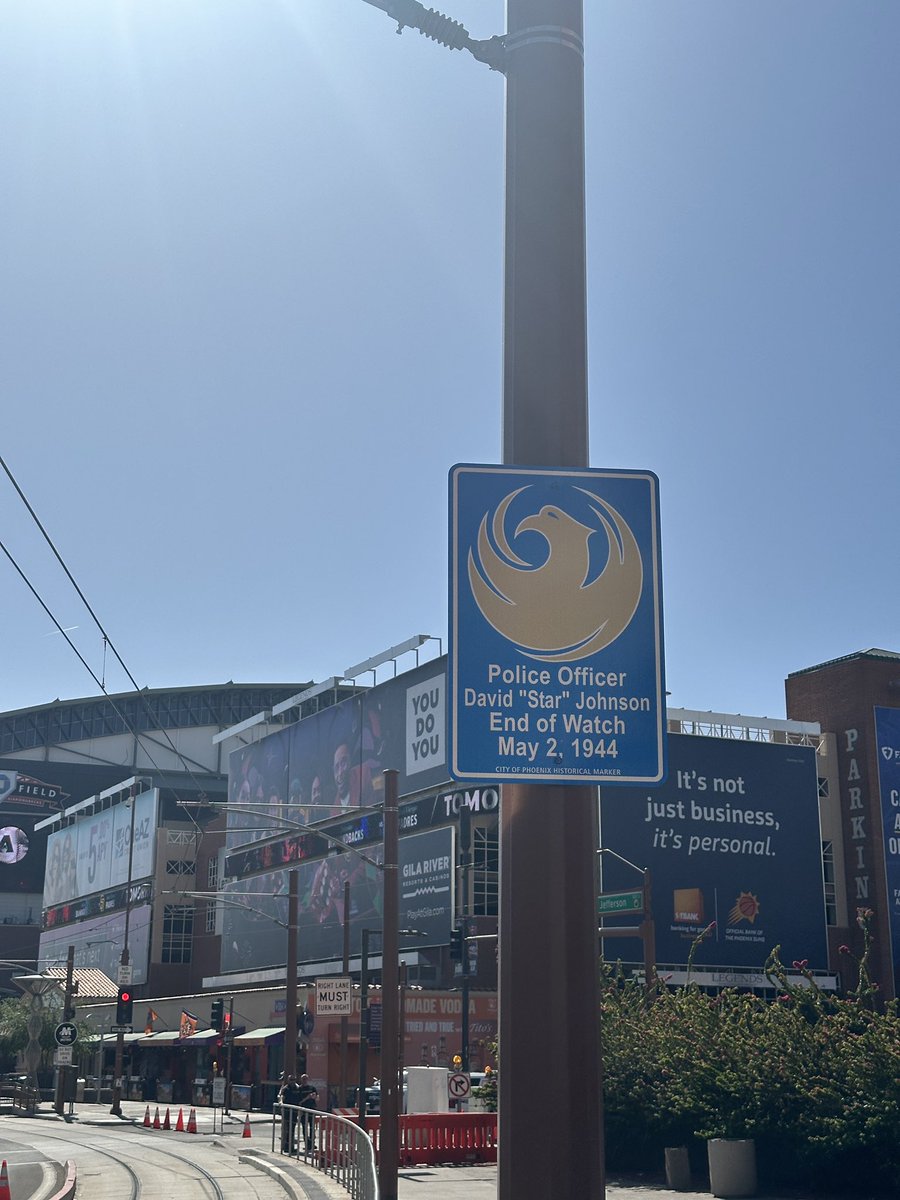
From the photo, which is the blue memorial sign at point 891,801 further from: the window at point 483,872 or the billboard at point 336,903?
the billboard at point 336,903

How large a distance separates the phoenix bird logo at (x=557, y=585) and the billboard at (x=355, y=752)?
56124mm

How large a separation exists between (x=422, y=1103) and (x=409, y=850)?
31380 millimetres

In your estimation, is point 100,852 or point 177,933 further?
point 100,852

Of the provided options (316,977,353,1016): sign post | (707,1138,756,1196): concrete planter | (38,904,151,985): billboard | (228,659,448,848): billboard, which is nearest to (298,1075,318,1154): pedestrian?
(316,977,353,1016): sign post

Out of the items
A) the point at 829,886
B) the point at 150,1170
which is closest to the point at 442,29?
the point at 150,1170

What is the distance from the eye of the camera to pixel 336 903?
2805 inches

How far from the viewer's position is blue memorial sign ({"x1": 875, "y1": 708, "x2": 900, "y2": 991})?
212ft

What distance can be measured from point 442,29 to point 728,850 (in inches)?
2493

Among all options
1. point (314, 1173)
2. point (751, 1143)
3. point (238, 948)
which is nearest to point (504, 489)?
point (751, 1143)

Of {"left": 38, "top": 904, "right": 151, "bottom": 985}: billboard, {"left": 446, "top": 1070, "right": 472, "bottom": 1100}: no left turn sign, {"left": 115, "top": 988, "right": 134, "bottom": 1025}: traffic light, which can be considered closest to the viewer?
{"left": 446, "top": 1070, "right": 472, "bottom": 1100}: no left turn sign

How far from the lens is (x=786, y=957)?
64812 mm

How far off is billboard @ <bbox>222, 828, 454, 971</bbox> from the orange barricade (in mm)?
24351

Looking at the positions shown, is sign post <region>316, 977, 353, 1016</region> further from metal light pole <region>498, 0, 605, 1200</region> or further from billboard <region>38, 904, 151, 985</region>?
billboard <region>38, 904, 151, 985</region>

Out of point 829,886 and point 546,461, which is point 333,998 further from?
point 829,886
